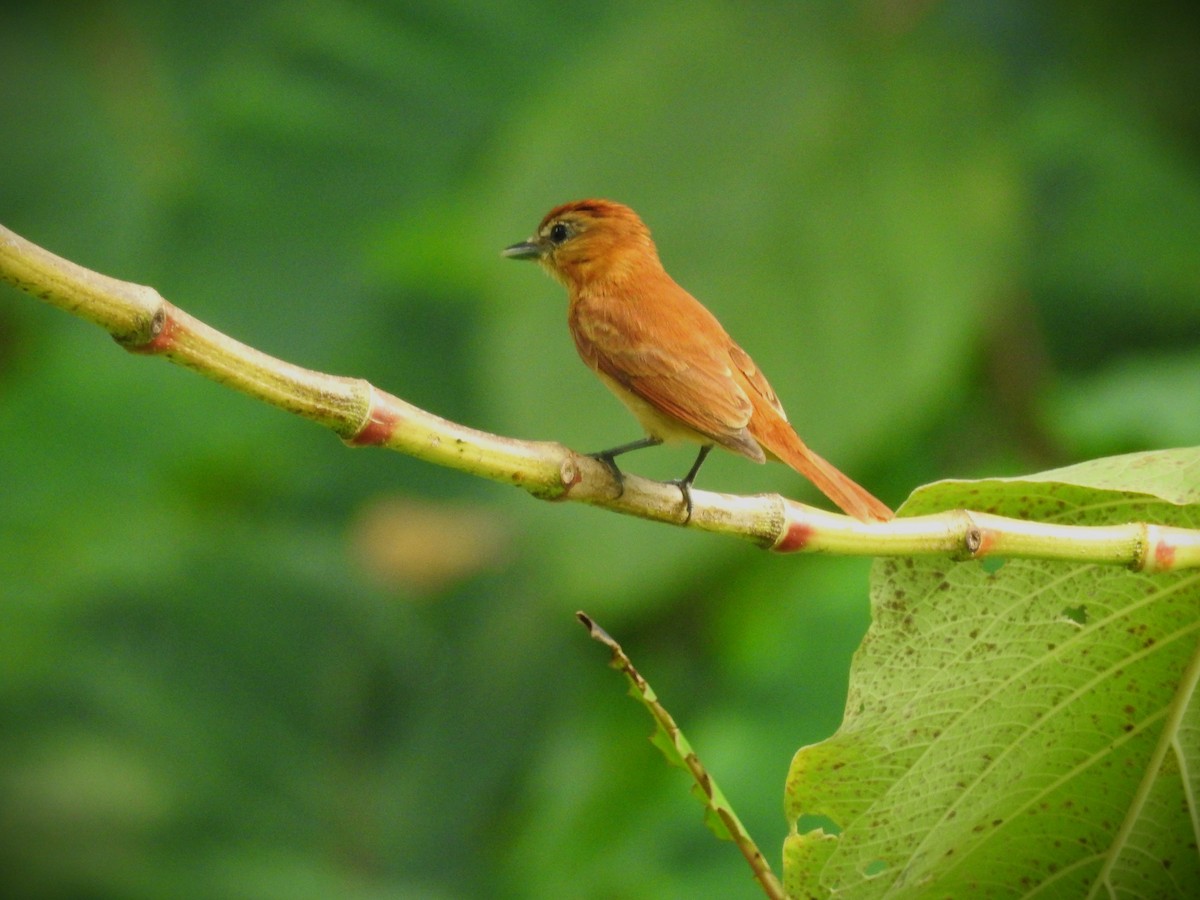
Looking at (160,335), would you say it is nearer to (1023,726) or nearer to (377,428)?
(377,428)

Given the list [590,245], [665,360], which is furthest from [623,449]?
[590,245]

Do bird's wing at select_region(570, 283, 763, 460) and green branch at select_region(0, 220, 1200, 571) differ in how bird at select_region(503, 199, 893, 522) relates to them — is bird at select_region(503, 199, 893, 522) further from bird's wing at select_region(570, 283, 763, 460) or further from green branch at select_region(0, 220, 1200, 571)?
green branch at select_region(0, 220, 1200, 571)

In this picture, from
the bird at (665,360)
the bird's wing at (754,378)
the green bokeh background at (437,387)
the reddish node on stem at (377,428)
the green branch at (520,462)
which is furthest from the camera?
the green bokeh background at (437,387)

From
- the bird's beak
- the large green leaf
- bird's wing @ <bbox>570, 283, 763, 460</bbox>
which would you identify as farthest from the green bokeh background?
the large green leaf

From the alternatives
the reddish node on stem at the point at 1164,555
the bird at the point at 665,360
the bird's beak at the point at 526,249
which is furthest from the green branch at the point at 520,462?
the bird's beak at the point at 526,249

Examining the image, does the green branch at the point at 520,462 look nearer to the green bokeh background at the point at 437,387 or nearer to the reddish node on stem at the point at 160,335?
the reddish node on stem at the point at 160,335
